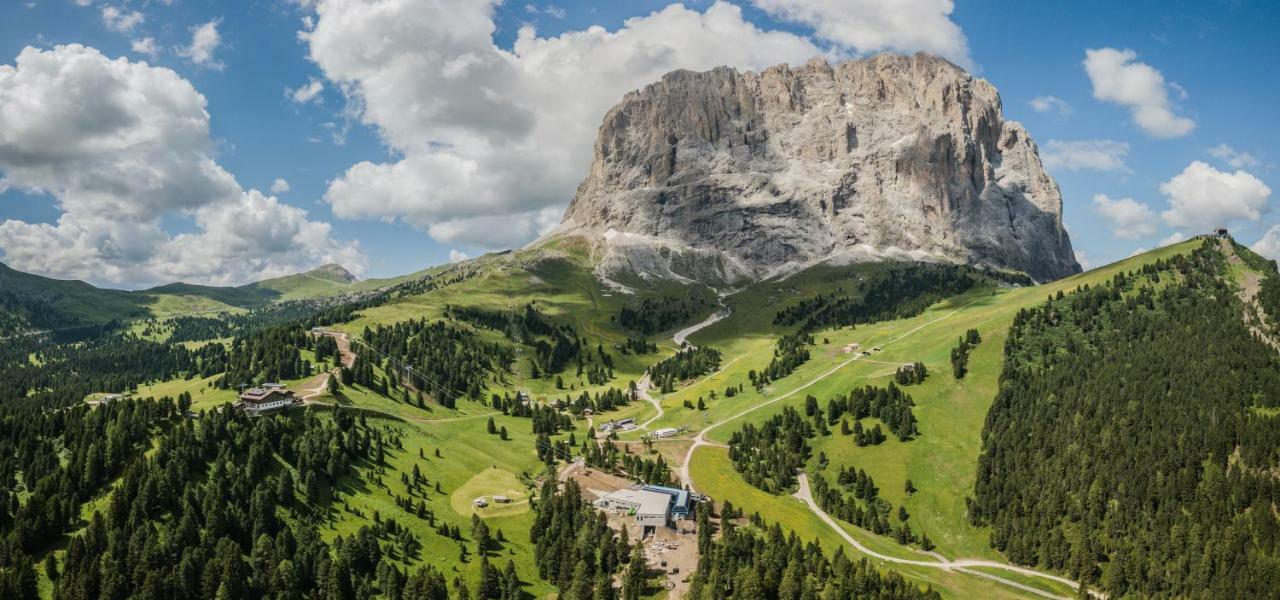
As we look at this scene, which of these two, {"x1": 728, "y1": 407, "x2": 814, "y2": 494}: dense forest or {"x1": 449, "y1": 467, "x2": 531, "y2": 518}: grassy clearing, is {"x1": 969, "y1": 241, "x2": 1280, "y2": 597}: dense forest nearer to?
{"x1": 728, "y1": 407, "x2": 814, "y2": 494}: dense forest

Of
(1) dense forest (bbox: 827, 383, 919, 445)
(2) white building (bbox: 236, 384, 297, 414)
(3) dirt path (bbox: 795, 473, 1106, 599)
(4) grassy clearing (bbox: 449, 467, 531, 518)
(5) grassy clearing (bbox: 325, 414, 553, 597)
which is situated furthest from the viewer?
(1) dense forest (bbox: 827, 383, 919, 445)

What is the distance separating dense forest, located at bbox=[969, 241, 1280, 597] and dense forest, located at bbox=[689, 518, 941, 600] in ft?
114

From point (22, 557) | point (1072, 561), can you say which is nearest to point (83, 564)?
point (22, 557)

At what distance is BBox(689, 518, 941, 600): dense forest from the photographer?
314ft

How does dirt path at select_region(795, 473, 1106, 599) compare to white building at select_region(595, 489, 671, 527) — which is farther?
white building at select_region(595, 489, 671, 527)

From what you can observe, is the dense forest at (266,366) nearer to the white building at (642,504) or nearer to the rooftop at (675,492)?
the white building at (642,504)

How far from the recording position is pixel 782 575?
100625 mm

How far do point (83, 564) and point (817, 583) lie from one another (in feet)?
299

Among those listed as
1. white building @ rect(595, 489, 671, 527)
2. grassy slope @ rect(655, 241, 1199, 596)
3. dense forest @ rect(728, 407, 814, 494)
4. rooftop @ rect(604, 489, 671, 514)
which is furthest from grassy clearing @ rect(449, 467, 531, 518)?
dense forest @ rect(728, 407, 814, 494)

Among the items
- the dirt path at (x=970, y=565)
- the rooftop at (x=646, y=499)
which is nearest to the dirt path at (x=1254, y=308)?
the dirt path at (x=970, y=565)

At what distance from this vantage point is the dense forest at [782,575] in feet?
314

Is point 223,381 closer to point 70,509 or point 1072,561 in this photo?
point 70,509

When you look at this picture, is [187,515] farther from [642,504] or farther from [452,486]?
[642,504]

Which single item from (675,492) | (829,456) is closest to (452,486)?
(675,492)
